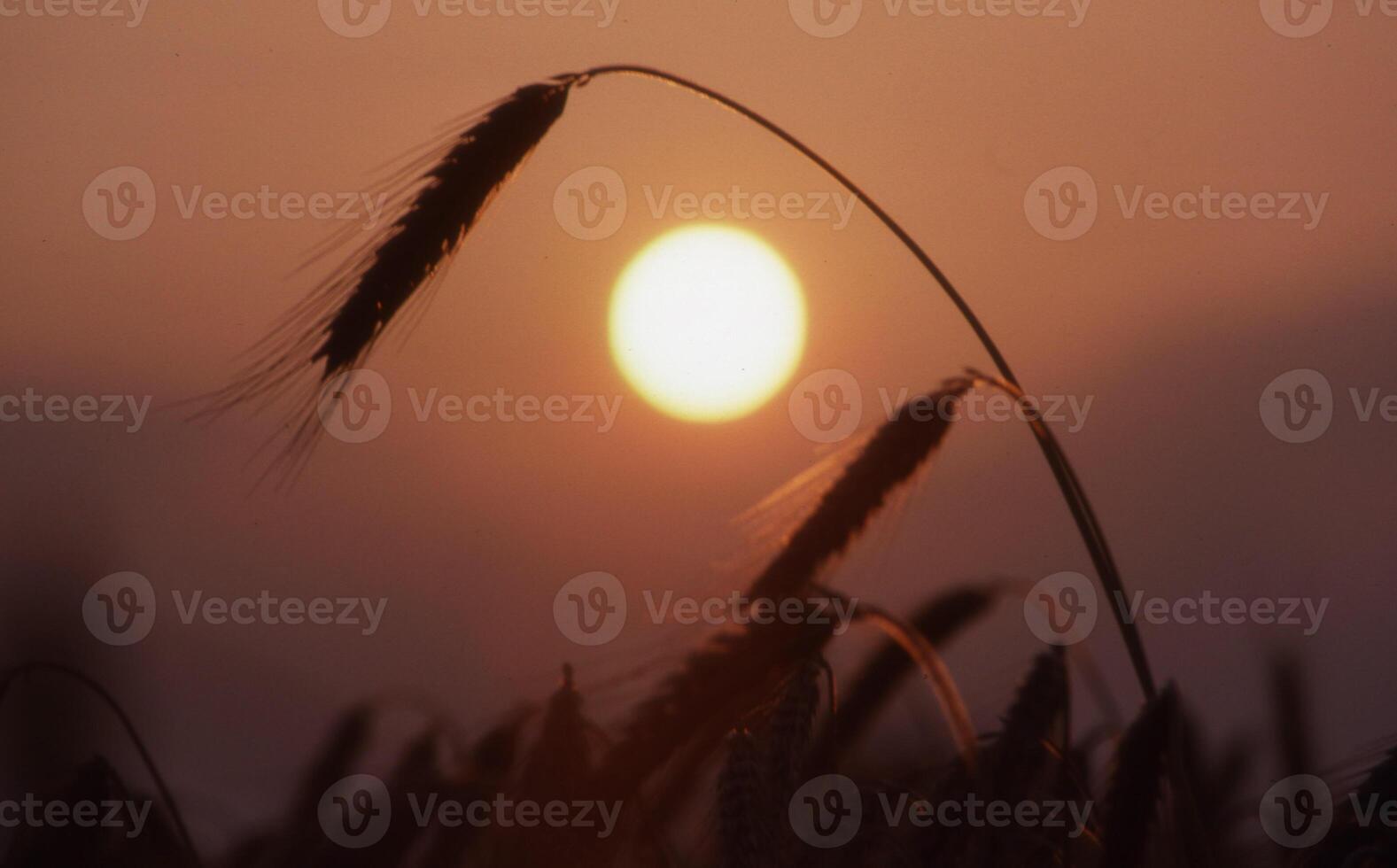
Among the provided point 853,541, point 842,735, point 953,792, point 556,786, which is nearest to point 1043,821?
point 953,792

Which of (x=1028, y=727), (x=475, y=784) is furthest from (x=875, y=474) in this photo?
(x=475, y=784)

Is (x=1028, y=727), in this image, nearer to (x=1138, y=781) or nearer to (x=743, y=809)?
(x=1138, y=781)

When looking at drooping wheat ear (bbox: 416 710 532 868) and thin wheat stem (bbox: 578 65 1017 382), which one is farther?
drooping wheat ear (bbox: 416 710 532 868)

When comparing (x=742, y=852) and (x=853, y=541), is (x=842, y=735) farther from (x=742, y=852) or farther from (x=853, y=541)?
(x=853, y=541)

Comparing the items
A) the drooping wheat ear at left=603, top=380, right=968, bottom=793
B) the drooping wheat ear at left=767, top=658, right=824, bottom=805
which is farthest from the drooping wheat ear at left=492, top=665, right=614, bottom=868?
the drooping wheat ear at left=603, top=380, right=968, bottom=793

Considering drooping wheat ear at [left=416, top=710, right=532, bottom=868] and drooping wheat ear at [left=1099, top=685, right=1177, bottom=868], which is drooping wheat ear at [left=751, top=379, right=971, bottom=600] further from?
drooping wheat ear at [left=416, top=710, right=532, bottom=868]

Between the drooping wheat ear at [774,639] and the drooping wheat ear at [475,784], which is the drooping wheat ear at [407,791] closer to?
the drooping wheat ear at [475,784]
